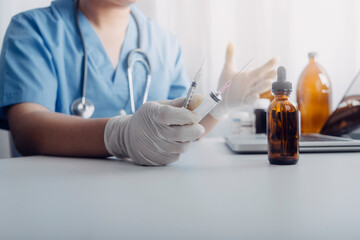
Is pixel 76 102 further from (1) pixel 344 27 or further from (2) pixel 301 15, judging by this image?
(1) pixel 344 27

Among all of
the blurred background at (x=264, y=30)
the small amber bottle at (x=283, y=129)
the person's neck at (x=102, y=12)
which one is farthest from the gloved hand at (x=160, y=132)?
the blurred background at (x=264, y=30)

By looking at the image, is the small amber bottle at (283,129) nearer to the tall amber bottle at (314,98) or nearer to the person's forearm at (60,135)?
the person's forearm at (60,135)

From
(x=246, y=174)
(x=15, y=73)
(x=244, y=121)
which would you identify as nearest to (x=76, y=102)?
(x=15, y=73)

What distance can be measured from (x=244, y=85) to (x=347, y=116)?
0.30 metres

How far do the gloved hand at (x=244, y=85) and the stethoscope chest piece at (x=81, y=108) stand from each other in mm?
413

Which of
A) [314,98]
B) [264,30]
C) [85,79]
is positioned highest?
[264,30]

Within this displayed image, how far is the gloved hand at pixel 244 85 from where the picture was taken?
38.1 inches

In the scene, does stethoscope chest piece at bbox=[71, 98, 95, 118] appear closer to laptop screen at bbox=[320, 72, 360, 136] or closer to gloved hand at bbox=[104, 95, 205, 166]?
gloved hand at bbox=[104, 95, 205, 166]

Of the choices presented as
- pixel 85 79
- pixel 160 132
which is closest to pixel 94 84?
pixel 85 79

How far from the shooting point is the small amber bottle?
21.8 inches

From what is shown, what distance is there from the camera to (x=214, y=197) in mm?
351

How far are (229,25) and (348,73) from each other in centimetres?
61

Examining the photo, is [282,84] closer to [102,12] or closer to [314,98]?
[314,98]

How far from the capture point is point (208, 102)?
533 millimetres
